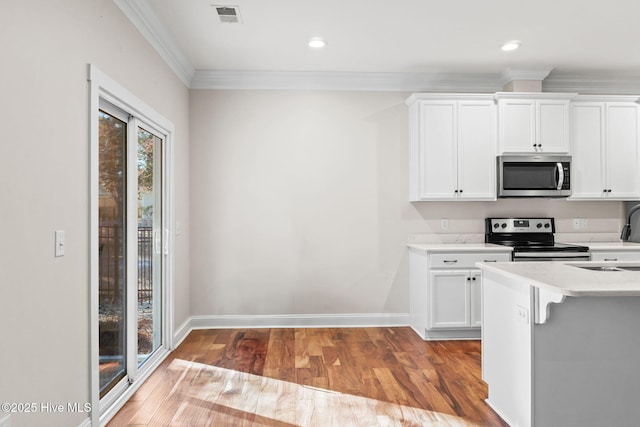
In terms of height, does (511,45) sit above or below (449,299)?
above

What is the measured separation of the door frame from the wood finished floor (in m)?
0.08

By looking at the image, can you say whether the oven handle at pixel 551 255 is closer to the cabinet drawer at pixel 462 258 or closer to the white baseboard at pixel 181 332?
the cabinet drawer at pixel 462 258

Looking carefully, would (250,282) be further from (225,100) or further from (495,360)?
(495,360)

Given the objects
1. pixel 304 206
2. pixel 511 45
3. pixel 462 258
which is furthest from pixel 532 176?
pixel 304 206

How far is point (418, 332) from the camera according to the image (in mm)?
4227

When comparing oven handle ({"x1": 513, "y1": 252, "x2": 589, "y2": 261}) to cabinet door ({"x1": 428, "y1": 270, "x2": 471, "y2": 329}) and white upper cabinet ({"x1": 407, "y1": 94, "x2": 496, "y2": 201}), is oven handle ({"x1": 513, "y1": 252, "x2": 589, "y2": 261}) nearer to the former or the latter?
cabinet door ({"x1": 428, "y1": 270, "x2": 471, "y2": 329})

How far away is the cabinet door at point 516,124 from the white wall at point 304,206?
645 mm

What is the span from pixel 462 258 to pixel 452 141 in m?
1.17

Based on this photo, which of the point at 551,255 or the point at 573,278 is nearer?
the point at 573,278

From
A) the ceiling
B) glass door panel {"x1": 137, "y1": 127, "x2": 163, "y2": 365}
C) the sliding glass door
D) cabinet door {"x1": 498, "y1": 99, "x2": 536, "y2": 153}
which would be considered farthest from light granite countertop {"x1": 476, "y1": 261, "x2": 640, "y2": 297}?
glass door panel {"x1": 137, "y1": 127, "x2": 163, "y2": 365}

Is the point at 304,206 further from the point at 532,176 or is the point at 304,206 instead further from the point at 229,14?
the point at 532,176

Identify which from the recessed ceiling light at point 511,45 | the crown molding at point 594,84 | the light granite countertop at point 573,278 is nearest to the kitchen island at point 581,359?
the light granite countertop at point 573,278

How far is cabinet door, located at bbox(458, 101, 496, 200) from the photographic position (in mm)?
4258

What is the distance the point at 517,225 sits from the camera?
14.8ft
